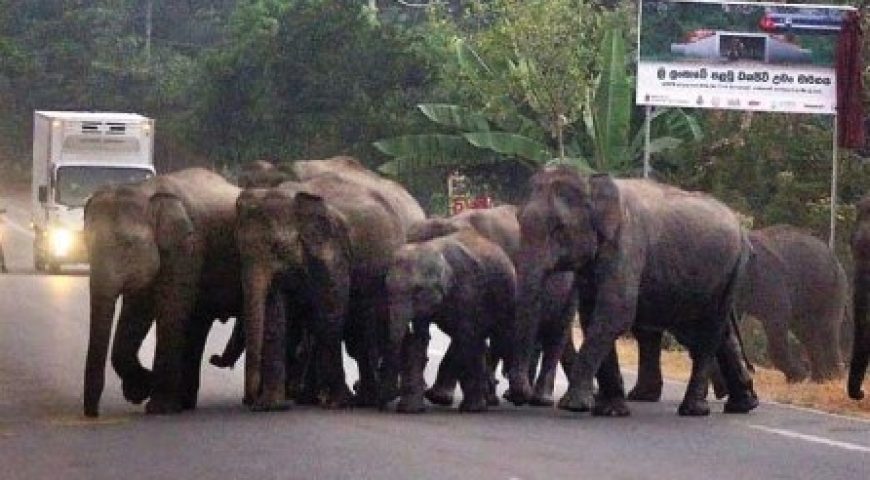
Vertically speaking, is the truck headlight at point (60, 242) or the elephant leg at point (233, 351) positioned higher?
the elephant leg at point (233, 351)

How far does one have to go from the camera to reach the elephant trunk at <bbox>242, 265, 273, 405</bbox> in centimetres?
1745

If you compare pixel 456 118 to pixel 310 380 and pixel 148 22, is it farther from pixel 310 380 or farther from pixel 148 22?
pixel 148 22

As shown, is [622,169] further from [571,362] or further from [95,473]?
[95,473]

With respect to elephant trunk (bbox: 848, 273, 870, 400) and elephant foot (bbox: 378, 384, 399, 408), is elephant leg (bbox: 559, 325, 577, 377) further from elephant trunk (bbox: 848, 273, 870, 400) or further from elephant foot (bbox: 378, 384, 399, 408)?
elephant trunk (bbox: 848, 273, 870, 400)

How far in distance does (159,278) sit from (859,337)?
552 centimetres

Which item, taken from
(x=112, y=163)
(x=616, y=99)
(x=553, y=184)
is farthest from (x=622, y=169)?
(x=553, y=184)

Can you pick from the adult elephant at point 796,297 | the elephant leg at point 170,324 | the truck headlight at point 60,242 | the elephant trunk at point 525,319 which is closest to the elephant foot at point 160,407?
the elephant leg at point 170,324

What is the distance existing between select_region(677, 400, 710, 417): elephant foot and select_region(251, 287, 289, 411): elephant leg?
3.15 m

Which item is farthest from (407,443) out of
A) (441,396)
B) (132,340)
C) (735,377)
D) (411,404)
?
(735,377)

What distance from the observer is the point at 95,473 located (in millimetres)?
13555

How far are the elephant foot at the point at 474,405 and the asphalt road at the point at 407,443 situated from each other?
87 mm

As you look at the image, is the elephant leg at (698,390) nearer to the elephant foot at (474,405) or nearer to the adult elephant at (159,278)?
the elephant foot at (474,405)

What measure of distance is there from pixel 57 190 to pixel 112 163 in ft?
3.82

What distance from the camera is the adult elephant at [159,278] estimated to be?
57.4 feet
